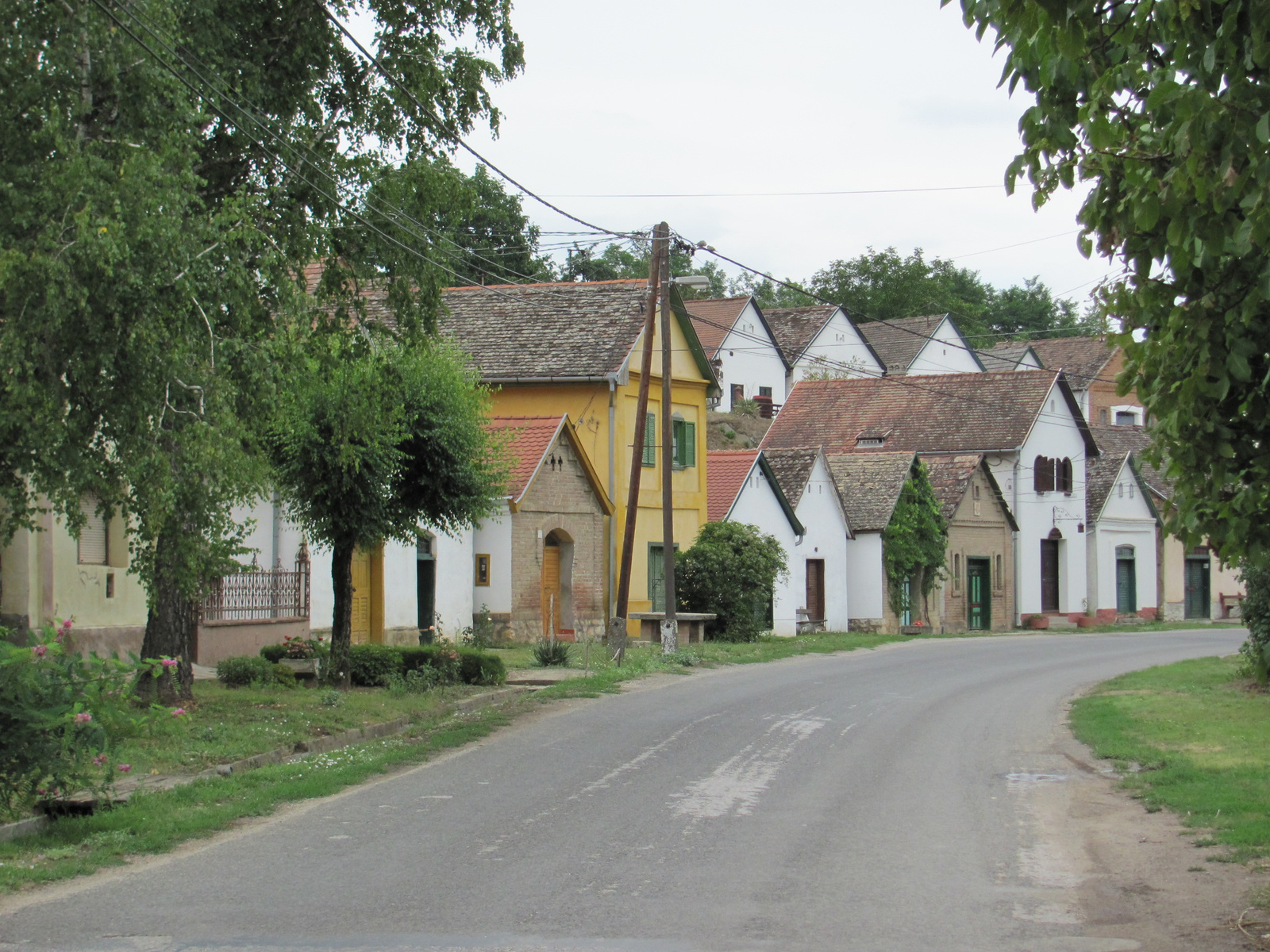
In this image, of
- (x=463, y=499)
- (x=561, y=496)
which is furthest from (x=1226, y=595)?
(x=463, y=499)

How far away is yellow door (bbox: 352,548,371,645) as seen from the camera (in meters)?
27.0

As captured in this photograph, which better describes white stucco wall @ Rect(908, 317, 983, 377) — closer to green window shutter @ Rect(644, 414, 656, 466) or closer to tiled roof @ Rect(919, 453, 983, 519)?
tiled roof @ Rect(919, 453, 983, 519)

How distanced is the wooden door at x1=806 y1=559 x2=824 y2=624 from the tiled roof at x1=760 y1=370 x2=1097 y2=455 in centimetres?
867

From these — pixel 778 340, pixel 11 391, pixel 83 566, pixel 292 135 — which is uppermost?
pixel 778 340

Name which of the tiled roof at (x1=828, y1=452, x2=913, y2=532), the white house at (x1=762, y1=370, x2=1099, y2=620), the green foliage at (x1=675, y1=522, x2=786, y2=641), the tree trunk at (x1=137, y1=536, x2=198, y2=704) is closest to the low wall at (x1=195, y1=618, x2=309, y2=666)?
the tree trunk at (x1=137, y1=536, x2=198, y2=704)

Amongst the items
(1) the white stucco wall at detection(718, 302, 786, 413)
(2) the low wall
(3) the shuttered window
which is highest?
(1) the white stucco wall at detection(718, 302, 786, 413)

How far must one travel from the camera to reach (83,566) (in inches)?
773

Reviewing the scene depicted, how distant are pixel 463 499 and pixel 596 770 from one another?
8.15 meters

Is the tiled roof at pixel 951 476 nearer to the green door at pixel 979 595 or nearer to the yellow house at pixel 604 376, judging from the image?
the green door at pixel 979 595

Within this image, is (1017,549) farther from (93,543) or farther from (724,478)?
(93,543)

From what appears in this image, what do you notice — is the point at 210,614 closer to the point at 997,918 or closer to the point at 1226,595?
the point at 997,918

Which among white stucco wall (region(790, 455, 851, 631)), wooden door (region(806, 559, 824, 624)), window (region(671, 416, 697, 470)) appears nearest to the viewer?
window (region(671, 416, 697, 470))

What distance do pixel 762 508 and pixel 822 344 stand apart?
31.7 metres

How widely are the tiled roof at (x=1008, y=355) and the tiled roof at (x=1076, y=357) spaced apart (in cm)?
73
